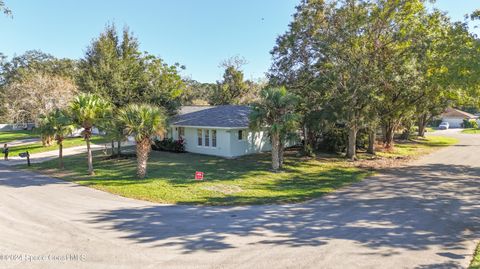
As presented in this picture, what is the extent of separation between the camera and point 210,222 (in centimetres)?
1075

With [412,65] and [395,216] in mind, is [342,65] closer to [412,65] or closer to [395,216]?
[412,65]

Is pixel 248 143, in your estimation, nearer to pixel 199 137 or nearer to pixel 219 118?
pixel 219 118

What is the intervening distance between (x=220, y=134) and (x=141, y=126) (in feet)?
28.3

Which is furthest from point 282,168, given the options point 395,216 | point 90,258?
point 90,258

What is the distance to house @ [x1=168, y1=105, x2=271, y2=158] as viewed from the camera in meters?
24.7

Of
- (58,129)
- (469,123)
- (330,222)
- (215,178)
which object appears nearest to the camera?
(330,222)

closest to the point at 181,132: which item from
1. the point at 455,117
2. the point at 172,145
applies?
the point at 172,145

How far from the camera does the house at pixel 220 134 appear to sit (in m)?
24.7

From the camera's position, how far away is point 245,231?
985cm

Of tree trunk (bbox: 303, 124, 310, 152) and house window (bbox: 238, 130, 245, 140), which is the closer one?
house window (bbox: 238, 130, 245, 140)

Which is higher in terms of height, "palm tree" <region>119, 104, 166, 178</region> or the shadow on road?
"palm tree" <region>119, 104, 166, 178</region>

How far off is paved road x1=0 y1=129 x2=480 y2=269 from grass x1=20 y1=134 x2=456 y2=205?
1.07 meters

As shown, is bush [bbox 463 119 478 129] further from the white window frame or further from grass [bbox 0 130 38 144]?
grass [bbox 0 130 38 144]

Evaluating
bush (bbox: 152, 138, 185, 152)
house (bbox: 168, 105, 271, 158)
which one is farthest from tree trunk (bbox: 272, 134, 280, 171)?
bush (bbox: 152, 138, 185, 152)
